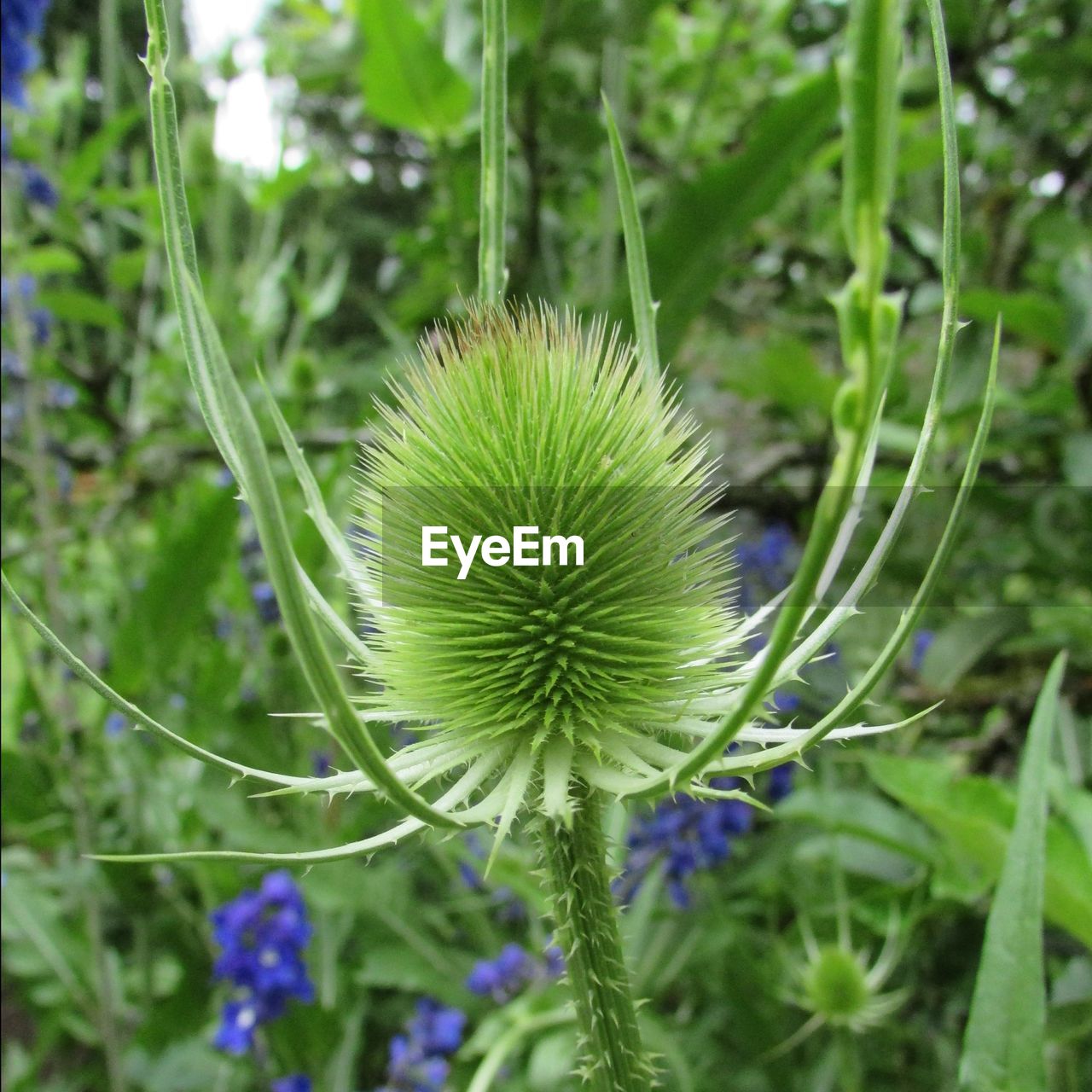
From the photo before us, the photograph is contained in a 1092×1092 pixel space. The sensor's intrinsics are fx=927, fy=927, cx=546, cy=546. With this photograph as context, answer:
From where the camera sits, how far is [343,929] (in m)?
1.14

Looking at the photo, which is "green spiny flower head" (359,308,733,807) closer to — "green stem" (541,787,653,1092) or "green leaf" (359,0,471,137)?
"green stem" (541,787,653,1092)

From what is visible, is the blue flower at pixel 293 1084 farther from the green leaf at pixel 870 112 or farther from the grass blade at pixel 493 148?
the green leaf at pixel 870 112

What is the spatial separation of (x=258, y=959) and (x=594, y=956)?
69 centimetres

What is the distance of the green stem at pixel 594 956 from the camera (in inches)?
15.6

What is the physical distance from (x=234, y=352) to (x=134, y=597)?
354 millimetres

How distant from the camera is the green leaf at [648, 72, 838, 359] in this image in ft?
2.77

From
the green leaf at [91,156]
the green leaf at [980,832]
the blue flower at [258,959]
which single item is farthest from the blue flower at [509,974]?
the green leaf at [91,156]

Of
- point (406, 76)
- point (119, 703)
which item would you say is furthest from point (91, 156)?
point (119, 703)

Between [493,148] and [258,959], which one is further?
[258,959]

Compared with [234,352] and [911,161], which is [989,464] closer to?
[911,161]

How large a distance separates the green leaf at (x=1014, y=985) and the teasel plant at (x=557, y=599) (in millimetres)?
104

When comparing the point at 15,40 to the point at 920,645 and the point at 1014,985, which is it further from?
the point at 920,645

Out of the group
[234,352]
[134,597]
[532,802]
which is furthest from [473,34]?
[532,802]

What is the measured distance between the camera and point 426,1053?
1.05 meters
